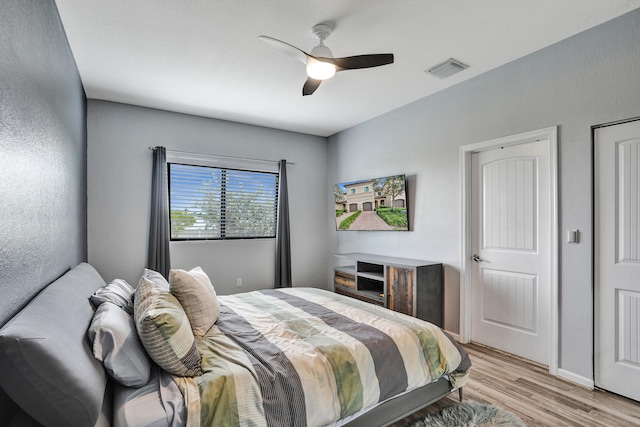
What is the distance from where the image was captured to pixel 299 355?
5.36 feet

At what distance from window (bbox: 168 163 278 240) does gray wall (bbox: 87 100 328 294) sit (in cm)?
16

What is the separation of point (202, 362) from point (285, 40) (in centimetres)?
232

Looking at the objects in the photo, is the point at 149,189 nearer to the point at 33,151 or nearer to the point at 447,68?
the point at 33,151

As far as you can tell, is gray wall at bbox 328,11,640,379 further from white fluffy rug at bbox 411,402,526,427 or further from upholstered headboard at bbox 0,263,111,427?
upholstered headboard at bbox 0,263,111,427

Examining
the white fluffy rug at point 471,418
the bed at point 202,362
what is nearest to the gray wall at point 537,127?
the white fluffy rug at point 471,418

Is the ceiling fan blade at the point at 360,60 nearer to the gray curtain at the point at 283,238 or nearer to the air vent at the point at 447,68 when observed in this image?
the air vent at the point at 447,68

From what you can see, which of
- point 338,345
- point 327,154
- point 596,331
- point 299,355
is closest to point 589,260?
point 596,331

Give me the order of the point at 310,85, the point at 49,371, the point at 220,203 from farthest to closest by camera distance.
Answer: the point at 220,203
the point at 310,85
the point at 49,371

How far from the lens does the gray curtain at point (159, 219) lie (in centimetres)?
391

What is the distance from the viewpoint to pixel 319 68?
2332 millimetres

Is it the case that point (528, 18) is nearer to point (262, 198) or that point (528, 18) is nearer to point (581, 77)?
point (581, 77)

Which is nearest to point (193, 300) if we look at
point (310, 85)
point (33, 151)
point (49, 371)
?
point (49, 371)

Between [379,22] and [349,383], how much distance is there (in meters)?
2.35

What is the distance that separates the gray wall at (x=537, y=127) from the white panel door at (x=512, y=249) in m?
0.18
